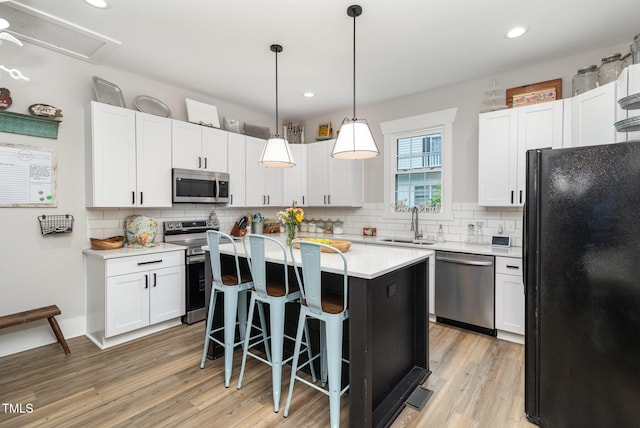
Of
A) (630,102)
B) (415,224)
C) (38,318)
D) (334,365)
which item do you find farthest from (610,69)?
(38,318)

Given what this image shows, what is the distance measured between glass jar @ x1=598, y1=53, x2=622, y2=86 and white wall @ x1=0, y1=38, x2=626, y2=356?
1.77 feet

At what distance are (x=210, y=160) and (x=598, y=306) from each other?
150 inches

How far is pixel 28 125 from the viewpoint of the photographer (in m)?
2.78

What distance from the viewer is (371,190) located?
179 inches

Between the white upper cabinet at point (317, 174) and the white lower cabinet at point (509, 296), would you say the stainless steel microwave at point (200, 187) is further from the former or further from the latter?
the white lower cabinet at point (509, 296)

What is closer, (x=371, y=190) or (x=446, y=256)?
(x=446, y=256)

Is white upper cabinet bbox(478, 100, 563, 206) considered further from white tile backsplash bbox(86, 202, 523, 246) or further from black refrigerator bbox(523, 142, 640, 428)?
black refrigerator bbox(523, 142, 640, 428)

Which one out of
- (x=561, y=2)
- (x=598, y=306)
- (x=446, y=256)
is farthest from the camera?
(x=446, y=256)

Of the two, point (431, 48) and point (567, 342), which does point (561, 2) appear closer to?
point (431, 48)

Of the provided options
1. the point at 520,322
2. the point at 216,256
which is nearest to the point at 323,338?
the point at 216,256

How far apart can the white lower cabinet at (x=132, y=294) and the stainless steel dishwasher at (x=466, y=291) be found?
2.83 metres

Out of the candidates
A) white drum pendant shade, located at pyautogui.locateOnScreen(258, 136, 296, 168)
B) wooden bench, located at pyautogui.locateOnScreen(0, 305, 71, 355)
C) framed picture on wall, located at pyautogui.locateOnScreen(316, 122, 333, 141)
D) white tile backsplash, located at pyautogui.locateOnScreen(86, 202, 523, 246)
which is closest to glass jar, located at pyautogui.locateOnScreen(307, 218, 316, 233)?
white tile backsplash, located at pyautogui.locateOnScreen(86, 202, 523, 246)

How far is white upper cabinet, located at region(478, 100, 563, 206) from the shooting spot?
9.55 feet

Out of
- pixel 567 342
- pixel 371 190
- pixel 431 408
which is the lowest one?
pixel 431 408
